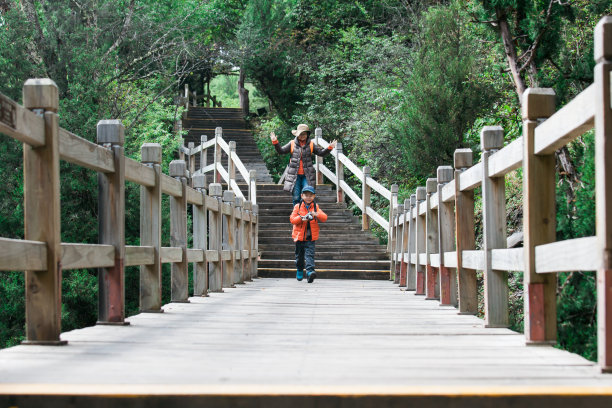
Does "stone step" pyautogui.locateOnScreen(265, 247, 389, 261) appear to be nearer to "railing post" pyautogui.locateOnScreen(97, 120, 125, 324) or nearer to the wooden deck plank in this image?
the wooden deck plank

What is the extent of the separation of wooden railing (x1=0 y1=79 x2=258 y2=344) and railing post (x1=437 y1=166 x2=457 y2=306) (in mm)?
2168

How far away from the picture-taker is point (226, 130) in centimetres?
2845

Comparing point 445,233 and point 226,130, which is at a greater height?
point 226,130

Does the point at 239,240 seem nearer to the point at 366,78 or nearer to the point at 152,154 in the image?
the point at 152,154

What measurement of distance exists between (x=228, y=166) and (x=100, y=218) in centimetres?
1381

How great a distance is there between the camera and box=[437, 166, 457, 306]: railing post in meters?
5.93

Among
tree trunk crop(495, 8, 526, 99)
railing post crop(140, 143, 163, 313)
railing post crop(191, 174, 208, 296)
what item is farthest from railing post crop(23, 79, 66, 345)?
tree trunk crop(495, 8, 526, 99)

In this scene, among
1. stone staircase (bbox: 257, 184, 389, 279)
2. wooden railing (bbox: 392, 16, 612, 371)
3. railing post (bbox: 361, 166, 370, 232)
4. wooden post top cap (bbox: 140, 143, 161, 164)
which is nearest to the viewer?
wooden railing (bbox: 392, 16, 612, 371)

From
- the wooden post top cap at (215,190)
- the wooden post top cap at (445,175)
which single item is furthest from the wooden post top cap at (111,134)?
the wooden post top cap at (215,190)

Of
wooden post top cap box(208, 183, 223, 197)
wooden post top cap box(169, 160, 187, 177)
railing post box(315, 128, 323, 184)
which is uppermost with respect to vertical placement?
railing post box(315, 128, 323, 184)

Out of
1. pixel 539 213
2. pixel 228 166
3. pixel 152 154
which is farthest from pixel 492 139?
pixel 228 166

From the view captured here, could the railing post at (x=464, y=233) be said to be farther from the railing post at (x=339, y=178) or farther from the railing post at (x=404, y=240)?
the railing post at (x=339, y=178)

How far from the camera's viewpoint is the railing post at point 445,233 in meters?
5.93

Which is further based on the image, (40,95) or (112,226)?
(112,226)
